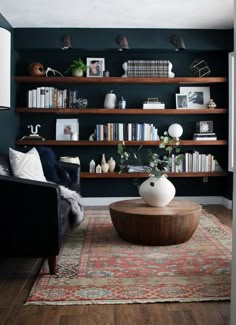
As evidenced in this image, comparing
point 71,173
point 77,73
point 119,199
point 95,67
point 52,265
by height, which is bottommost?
point 52,265

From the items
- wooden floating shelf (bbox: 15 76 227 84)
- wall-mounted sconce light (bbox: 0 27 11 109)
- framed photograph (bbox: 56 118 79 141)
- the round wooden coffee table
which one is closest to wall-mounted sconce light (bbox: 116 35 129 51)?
wooden floating shelf (bbox: 15 76 227 84)

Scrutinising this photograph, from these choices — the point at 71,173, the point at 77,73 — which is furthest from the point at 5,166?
the point at 77,73

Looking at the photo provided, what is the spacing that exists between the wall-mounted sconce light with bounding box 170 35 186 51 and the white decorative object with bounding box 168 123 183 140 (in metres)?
1.10

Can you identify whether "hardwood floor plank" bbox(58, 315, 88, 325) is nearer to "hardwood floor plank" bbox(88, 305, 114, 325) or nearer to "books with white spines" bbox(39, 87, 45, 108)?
"hardwood floor plank" bbox(88, 305, 114, 325)

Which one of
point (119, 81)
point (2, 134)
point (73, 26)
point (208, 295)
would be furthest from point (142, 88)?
point (208, 295)

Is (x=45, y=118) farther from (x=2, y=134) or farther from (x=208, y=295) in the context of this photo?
(x=208, y=295)

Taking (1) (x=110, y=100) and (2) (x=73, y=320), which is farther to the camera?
(1) (x=110, y=100)

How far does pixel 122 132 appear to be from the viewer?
5.89 m

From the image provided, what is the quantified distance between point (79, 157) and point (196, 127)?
1871 mm

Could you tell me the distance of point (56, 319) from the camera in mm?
2086

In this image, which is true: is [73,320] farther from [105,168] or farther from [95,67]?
[95,67]

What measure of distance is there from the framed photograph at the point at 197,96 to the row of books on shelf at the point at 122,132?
0.75 meters

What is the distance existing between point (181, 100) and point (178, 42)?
873mm

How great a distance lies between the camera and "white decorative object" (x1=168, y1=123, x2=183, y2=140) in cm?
588
